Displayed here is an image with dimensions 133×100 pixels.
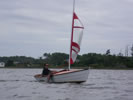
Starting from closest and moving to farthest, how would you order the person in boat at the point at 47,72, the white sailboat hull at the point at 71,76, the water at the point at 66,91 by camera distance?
the water at the point at 66,91 < the white sailboat hull at the point at 71,76 < the person in boat at the point at 47,72

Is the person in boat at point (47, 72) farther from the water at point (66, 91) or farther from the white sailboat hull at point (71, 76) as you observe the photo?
the water at point (66, 91)

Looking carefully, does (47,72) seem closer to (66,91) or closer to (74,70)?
(74,70)

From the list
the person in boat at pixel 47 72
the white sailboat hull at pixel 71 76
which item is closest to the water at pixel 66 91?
the white sailboat hull at pixel 71 76

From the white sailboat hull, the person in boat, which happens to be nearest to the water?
the white sailboat hull

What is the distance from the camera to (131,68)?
93.1 meters

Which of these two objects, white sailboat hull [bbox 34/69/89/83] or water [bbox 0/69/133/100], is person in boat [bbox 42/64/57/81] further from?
water [bbox 0/69/133/100]

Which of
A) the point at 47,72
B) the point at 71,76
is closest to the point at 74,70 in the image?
the point at 71,76

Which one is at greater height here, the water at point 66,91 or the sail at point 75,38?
the sail at point 75,38

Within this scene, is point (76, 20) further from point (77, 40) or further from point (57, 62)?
point (57, 62)

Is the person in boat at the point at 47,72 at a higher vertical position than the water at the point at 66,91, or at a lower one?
higher

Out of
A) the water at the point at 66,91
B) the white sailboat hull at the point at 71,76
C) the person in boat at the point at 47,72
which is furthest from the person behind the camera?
the person in boat at the point at 47,72

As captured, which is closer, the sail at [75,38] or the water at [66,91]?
the water at [66,91]

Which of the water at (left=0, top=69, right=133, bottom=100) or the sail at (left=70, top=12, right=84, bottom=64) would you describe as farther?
the sail at (left=70, top=12, right=84, bottom=64)

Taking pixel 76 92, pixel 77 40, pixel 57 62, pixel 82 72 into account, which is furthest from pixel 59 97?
pixel 57 62
